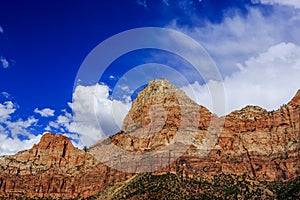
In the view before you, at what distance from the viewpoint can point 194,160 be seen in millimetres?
156625

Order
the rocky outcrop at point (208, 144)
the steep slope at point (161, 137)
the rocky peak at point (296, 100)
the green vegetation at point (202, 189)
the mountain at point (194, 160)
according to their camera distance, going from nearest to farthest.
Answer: the green vegetation at point (202, 189) → the mountain at point (194, 160) → the rocky outcrop at point (208, 144) → the steep slope at point (161, 137) → the rocky peak at point (296, 100)

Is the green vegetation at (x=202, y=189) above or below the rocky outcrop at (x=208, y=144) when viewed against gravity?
below

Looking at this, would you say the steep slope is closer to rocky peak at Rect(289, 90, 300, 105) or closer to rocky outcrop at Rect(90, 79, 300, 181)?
rocky outcrop at Rect(90, 79, 300, 181)

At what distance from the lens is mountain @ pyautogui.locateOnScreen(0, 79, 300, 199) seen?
139 meters

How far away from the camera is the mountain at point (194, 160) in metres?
139

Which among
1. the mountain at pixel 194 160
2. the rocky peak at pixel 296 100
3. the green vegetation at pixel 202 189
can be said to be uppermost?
the rocky peak at pixel 296 100

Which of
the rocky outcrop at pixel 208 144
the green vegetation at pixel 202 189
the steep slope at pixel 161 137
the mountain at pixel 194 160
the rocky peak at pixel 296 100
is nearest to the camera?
the green vegetation at pixel 202 189

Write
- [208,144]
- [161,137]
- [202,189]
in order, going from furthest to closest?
[161,137] → [208,144] → [202,189]

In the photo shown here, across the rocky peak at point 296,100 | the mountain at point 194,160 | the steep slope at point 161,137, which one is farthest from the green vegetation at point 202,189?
the rocky peak at point 296,100

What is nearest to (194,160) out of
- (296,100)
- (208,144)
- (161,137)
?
(208,144)

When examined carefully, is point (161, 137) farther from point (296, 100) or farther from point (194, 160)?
point (296, 100)

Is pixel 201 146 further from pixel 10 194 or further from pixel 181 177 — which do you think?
pixel 10 194

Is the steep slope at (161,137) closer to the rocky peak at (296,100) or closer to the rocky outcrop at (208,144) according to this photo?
the rocky outcrop at (208,144)

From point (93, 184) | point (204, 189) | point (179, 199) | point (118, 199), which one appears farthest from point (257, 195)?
point (93, 184)
